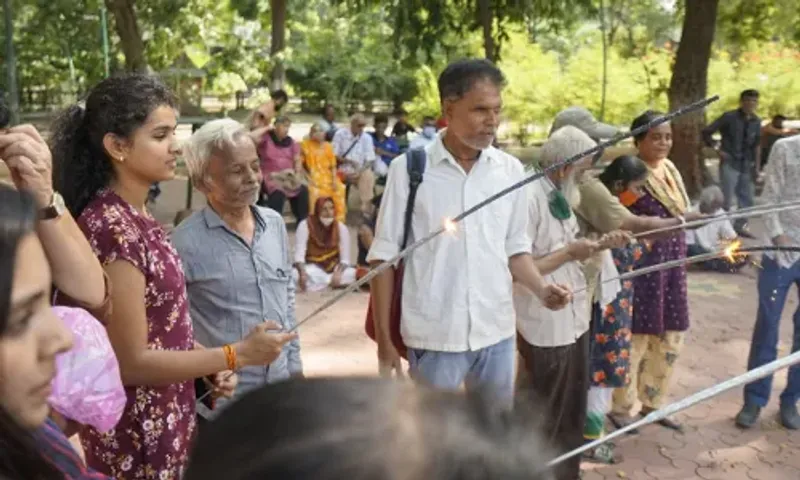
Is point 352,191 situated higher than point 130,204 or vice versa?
point 130,204

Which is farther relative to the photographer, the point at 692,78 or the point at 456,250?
the point at 692,78

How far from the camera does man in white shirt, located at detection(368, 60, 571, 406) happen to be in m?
3.04

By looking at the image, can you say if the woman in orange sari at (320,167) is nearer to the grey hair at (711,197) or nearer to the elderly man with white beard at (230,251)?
the grey hair at (711,197)

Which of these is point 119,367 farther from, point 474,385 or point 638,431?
point 638,431

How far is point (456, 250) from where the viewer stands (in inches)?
119

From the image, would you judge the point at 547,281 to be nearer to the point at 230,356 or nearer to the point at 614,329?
the point at 614,329

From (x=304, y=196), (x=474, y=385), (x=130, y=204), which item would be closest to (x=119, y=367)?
(x=130, y=204)

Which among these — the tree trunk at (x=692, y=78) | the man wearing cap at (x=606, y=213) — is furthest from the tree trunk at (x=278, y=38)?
the man wearing cap at (x=606, y=213)

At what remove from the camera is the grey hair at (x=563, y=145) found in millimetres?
3600

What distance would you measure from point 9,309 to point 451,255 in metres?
1.98

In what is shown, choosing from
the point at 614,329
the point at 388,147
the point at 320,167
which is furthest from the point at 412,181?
the point at 388,147

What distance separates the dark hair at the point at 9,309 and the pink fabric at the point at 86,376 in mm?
542

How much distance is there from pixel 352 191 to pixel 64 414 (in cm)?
1229

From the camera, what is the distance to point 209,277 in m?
2.45
